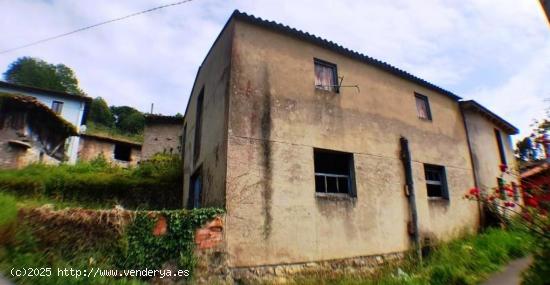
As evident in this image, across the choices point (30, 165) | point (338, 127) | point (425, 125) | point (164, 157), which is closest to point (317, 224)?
point (338, 127)

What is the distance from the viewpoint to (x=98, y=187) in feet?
37.9

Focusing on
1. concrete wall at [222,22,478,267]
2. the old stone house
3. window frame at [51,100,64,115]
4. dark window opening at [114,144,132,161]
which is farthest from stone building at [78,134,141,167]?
concrete wall at [222,22,478,267]

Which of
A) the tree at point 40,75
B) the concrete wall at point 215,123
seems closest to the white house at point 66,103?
the tree at point 40,75

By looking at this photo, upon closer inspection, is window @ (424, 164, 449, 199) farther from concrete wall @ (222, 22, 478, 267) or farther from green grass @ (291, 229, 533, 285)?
green grass @ (291, 229, 533, 285)

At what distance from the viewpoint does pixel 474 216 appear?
34.7 feet

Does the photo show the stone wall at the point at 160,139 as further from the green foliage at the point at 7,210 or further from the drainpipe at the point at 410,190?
the drainpipe at the point at 410,190

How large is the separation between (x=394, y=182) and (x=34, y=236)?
8.24 metres

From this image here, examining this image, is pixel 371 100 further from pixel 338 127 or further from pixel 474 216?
pixel 474 216

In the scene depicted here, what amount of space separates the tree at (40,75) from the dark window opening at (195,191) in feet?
120

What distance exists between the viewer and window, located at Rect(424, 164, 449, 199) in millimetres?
9742

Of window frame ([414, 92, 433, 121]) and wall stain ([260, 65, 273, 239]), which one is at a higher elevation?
window frame ([414, 92, 433, 121])

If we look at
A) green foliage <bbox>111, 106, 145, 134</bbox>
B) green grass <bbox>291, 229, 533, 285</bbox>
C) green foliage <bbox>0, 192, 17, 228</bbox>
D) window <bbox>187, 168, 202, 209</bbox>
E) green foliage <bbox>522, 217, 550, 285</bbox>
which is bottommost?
green grass <bbox>291, 229, 533, 285</bbox>

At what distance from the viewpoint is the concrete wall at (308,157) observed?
613 cm

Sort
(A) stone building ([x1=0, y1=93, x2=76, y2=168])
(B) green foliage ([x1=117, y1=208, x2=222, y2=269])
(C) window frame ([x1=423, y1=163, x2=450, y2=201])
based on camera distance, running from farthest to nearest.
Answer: (A) stone building ([x1=0, y1=93, x2=76, y2=168]), (C) window frame ([x1=423, y1=163, x2=450, y2=201]), (B) green foliage ([x1=117, y1=208, x2=222, y2=269])
